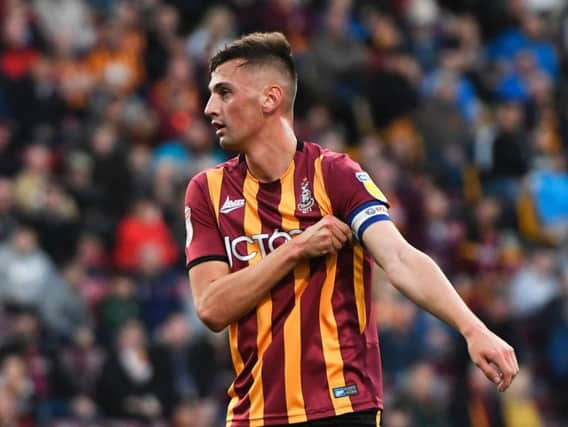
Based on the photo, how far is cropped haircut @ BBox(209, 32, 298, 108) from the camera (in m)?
5.77

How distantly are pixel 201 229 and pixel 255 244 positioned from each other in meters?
0.25

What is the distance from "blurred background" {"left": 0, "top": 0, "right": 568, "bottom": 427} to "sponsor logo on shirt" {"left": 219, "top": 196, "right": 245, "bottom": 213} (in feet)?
19.6

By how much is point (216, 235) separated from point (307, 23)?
12701 millimetres

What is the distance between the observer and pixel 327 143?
15.9 m

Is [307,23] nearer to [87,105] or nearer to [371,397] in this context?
[87,105]

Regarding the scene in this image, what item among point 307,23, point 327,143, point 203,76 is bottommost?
point 327,143

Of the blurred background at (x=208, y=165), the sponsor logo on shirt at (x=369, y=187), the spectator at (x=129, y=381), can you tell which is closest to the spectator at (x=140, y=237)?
the blurred background at (x=208, y=165)

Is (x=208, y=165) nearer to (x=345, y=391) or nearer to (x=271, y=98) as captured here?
(x=271, y=98)

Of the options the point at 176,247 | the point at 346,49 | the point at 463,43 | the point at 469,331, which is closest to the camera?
the point at 469,331

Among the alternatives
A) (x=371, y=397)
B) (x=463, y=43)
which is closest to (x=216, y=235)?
(x=371, y=397)

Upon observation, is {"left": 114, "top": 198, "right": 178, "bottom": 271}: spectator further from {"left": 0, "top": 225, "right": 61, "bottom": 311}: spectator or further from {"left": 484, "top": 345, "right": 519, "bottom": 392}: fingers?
{"left": 484, "top": 345, "right": 519, "bottom": 392}: fingers

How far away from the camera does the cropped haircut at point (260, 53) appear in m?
5.77

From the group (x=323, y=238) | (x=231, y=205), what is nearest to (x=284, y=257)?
(x=323, y=238)

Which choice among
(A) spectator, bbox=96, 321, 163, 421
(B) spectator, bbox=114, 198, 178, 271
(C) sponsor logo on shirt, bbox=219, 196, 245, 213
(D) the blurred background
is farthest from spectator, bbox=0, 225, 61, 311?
(C) sponsor logo on shirt, bbox=219, 196, 245, 213
